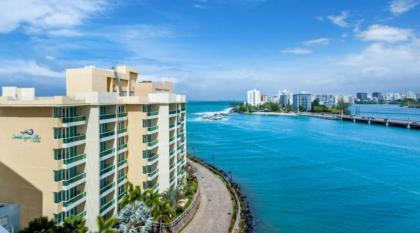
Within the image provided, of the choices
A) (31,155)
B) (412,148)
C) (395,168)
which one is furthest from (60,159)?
(412,148)

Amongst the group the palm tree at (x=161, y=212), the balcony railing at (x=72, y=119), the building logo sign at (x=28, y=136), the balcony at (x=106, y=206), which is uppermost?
the balcony railing at (x=72, y=119)

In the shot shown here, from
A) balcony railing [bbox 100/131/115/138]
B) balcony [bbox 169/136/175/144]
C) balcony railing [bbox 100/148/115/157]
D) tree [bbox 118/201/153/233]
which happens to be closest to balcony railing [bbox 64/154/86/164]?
balcony railing [bbox 100/148/115/157]

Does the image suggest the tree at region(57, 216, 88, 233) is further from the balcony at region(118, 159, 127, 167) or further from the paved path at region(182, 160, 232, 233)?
the paved path at region(182, 160, 232, 233)

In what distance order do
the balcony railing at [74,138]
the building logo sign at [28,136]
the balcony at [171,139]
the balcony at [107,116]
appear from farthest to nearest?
the balcony at [171,139], the balcony at [107,116], the balcony railing at [74,138], the building logo sign at [28,136]

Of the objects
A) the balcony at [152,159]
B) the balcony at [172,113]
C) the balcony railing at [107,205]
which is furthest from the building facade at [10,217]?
the balcony at [172,113]

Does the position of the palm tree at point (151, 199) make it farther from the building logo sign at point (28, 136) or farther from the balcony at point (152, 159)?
the building logo sign at point (28, 136)

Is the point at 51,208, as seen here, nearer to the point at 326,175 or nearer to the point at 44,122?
the point at 44,122

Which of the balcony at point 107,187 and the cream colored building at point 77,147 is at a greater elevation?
the cream colored building at point 77,147

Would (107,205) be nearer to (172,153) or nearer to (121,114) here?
(121,114)
